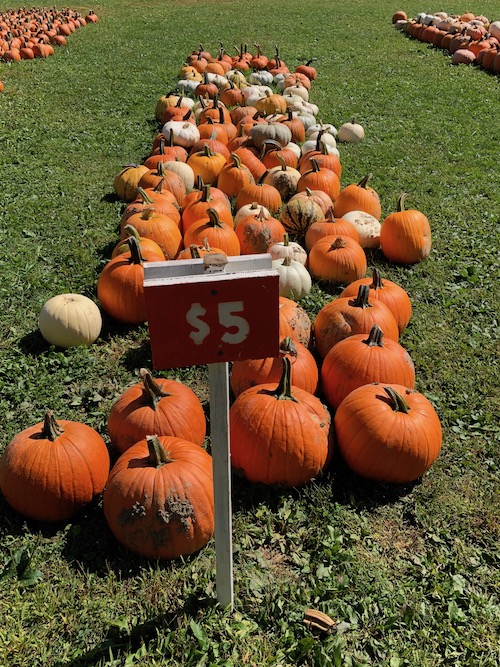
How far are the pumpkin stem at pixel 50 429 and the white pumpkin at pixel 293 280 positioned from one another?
2506 millimetres

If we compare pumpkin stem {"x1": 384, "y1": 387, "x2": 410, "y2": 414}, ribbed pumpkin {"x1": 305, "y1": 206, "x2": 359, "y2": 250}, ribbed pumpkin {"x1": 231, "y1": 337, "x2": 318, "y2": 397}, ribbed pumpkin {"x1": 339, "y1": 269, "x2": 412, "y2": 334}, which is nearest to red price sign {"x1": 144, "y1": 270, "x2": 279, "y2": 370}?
pumpkin stem {"x1": 384, "y1": 387, "x2": 410, "y2": 414}

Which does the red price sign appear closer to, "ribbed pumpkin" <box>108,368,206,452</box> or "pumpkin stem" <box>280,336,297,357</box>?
"ribbed pumpkin" <box>108,368,206,452</box>

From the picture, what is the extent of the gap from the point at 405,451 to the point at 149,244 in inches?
121

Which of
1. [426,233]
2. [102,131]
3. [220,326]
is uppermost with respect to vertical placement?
[220,326]

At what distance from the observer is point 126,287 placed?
15.9 feet

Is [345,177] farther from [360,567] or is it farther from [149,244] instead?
[360,567]

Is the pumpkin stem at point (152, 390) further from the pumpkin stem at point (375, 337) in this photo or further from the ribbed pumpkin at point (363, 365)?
the pumpkin stem at point (375, 337)

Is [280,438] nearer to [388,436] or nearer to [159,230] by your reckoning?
[388,436]

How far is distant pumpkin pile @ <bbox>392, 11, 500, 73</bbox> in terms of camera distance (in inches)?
617

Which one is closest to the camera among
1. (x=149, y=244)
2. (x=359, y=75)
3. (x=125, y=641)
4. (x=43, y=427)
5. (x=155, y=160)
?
(x=125, y=641)

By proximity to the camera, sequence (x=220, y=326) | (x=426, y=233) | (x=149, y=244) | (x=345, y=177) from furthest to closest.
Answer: (x=345, y=177) → (x=426, y=233) → (x=149, y=244) → (x=220, y=326)

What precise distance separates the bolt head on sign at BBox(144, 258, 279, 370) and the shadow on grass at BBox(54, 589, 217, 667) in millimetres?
1453

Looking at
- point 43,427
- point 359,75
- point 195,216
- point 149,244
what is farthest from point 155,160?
point 359,75

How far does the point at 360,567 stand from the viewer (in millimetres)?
3129
